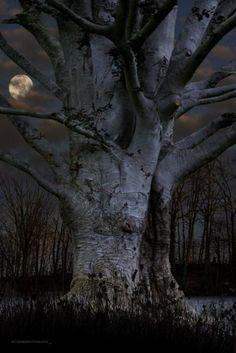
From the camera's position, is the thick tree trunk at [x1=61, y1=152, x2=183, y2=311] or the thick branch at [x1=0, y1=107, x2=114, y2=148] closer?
the thick tree trunk at [x1=61, y1=152, x2=183, y2=311]

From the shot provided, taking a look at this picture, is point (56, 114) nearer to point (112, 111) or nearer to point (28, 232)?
point (112, 111)

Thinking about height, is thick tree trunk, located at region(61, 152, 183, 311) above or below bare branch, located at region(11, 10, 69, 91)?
below

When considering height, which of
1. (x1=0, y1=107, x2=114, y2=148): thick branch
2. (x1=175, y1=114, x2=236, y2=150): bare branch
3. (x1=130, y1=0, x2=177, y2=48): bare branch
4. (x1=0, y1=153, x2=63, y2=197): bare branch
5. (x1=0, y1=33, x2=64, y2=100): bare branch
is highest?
(x1=0, y1=33, x2=64, y2=100): bare branch

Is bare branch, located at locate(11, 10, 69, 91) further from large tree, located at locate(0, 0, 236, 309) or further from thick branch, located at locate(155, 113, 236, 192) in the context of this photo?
thick branch, located at locate(155, 113, 236, 192)

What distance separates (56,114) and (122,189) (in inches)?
57.6

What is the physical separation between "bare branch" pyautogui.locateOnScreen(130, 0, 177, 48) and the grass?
3803 millimetres

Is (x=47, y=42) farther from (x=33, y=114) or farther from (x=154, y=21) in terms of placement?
(x=154, y=21)

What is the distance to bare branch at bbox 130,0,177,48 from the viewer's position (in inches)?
299

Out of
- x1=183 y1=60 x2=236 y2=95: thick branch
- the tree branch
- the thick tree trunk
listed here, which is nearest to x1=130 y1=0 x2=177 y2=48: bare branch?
the tree branch

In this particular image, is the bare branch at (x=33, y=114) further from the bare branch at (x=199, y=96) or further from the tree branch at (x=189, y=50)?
the bare branch at (x=199, y=96)

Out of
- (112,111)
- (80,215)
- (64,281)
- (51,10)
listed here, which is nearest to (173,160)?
(112,111)

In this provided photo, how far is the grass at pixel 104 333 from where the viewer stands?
5.67 metres

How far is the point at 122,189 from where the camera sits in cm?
902

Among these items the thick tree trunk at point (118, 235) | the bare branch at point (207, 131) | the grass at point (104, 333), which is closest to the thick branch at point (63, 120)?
the thick tree trunk at point (118, 235)
